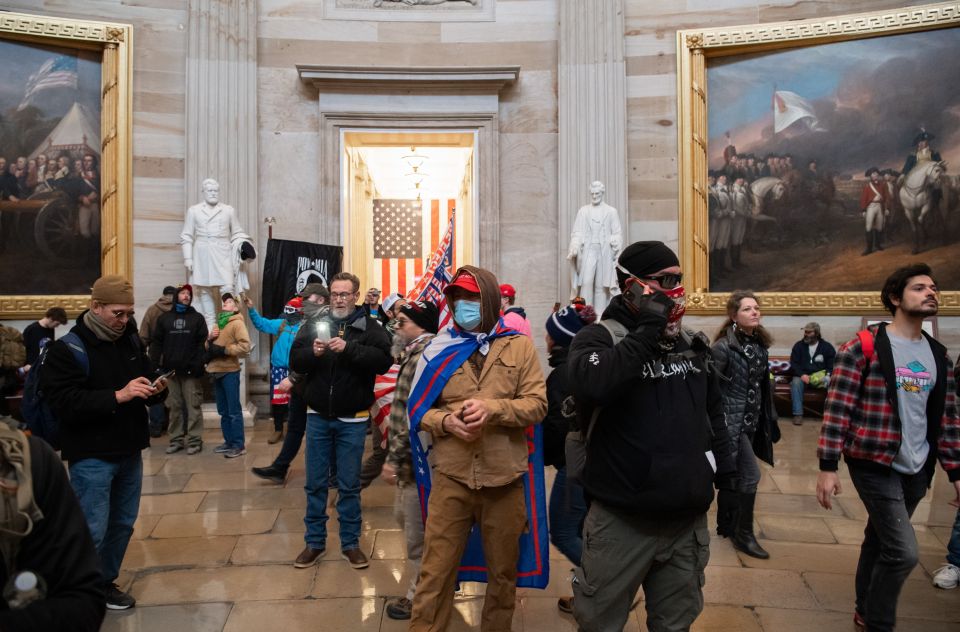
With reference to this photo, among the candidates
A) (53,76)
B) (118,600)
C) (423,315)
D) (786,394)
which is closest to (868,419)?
(423,315)

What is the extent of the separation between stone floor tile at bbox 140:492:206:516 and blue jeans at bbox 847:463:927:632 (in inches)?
190

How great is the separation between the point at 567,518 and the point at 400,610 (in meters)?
1.04

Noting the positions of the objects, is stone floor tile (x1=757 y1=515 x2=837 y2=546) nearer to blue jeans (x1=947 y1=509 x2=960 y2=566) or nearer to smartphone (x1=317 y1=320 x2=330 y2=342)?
blue jeans (x1=947 y1=509 x2=960 y2=566)

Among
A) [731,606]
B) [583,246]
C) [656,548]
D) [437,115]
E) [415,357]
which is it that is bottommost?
[731,606]

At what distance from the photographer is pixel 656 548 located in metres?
2.66

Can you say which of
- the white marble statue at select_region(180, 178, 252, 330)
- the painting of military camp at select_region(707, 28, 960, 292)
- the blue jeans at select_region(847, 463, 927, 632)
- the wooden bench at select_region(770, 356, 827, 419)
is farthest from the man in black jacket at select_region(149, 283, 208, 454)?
the wooden bench at select_region(770, 356, 827, 419)

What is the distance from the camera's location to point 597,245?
10414 mm

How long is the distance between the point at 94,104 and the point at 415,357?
366 inches

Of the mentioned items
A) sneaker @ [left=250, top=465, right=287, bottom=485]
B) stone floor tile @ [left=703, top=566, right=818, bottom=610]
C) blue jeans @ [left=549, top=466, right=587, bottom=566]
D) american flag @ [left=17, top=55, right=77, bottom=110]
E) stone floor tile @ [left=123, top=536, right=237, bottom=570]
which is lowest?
stone floor tile @ [left=703, top=566, right=818, bottom=610]

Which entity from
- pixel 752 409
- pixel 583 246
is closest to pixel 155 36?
pixel 583 246

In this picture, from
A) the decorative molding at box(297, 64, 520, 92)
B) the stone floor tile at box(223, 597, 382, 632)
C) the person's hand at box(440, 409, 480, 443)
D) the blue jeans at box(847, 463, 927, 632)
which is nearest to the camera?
the person's hand at box(440, 409, 480, 443)

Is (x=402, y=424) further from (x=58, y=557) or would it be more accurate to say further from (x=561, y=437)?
(x=58, y=557)

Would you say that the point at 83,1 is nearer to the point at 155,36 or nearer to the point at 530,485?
the point at 155,36

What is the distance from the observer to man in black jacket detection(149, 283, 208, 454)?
25.6 ft
